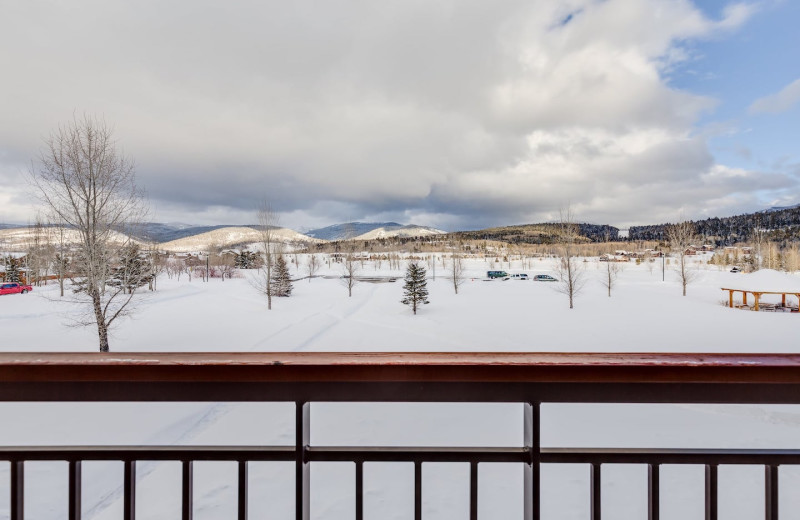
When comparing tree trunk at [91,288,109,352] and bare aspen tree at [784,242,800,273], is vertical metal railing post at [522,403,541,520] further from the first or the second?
bare aspen tree at [784,242,800,273]

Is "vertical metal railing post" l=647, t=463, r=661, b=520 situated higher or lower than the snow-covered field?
higher

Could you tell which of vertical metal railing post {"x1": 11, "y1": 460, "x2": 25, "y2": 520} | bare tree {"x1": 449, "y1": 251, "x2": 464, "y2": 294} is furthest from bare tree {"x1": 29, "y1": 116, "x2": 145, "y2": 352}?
bare tree {"x1": 449, "y1": 251, "x2": 464, "y2": 294}

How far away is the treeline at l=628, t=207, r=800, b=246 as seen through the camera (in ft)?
179

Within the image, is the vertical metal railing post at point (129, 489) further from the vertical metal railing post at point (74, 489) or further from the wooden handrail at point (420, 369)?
the wooden handrail at point (420, 369)

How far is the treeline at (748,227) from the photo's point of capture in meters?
54.5

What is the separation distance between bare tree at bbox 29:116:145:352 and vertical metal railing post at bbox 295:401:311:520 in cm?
1016

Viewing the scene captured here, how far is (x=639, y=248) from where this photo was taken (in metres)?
74.6

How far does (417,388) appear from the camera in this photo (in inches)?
39.0

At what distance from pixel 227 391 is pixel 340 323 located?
13320mm

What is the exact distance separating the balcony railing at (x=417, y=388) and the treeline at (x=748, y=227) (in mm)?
68258

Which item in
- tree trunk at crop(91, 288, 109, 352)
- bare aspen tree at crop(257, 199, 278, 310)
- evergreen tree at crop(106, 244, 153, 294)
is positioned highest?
bare aspen tree at crop(257, 199, 278, 310)

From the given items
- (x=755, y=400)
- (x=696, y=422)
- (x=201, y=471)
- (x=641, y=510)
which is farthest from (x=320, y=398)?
(x=696, y=422)

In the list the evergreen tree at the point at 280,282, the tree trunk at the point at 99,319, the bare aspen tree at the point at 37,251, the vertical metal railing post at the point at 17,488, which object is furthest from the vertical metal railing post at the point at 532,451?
Answer: the bare aspen tree at the point at 37,251

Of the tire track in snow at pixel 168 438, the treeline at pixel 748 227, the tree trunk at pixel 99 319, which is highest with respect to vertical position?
the treeline at pixel 748 227
